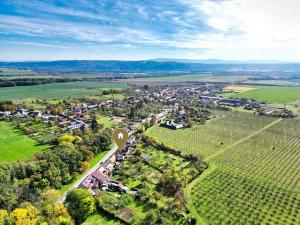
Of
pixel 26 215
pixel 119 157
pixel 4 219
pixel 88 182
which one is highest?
pixel 4 219

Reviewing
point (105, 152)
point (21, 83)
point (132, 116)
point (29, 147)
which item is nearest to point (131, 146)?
point (105, 152)

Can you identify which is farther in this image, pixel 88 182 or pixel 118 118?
pixel 118 118

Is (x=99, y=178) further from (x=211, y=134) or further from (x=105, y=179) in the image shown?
(x=211, y=134)

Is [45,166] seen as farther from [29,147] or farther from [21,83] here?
[21,83]

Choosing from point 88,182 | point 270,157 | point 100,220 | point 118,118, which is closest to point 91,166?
point 88,182

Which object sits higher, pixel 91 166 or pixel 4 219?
pixel 4 219

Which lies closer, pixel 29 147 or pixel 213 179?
pixel 213 179

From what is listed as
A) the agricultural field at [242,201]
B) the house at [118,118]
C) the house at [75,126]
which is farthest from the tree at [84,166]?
the house at [118,118]

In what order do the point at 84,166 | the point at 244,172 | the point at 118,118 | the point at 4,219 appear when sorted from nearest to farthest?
1. the point at 4,219
2. the point at 84,166
3. the point at 244,172
4. the point at 118,118
